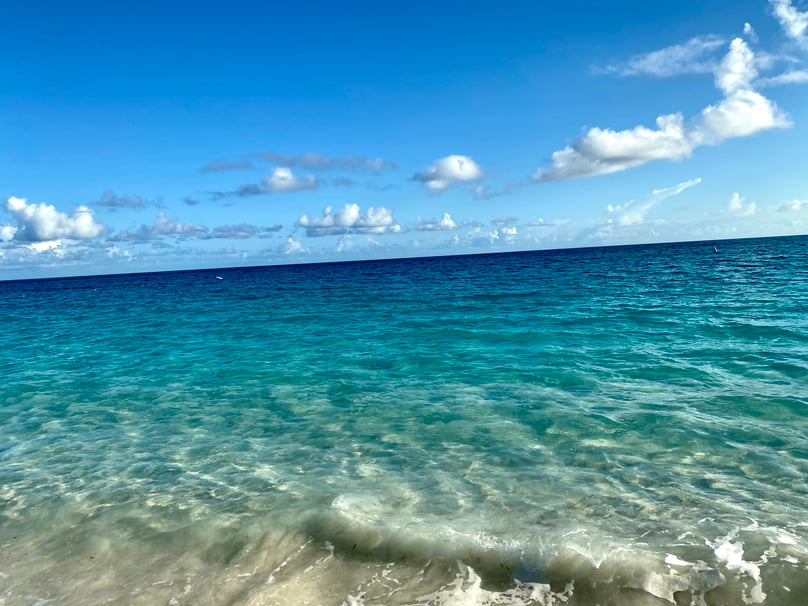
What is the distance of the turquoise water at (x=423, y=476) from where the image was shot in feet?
20.3

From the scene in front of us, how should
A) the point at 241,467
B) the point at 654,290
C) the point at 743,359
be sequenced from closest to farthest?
1. the point at 241,467
2. the point at 743,359
3. the point at 654,290

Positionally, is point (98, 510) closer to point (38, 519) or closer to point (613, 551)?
point (38, 519)

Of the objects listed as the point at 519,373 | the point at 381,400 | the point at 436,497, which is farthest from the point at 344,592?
the point at 519,373

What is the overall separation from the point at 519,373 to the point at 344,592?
11.2 m

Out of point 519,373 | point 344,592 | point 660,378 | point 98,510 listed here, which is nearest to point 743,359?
point 660,378

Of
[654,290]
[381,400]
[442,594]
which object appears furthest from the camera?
[654,290]

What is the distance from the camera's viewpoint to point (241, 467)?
32.6ft

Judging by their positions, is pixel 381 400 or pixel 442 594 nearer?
pixel 442 594

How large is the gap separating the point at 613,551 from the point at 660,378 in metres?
9.56

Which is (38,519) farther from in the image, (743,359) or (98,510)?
(743,359)

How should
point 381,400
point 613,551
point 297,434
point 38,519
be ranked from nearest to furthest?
point 613,551 < point 38,519 < point 297,434 < point 381,400

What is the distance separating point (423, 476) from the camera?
9.14 m

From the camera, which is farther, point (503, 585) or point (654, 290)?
point (654, 290)

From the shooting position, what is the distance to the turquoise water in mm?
6191
